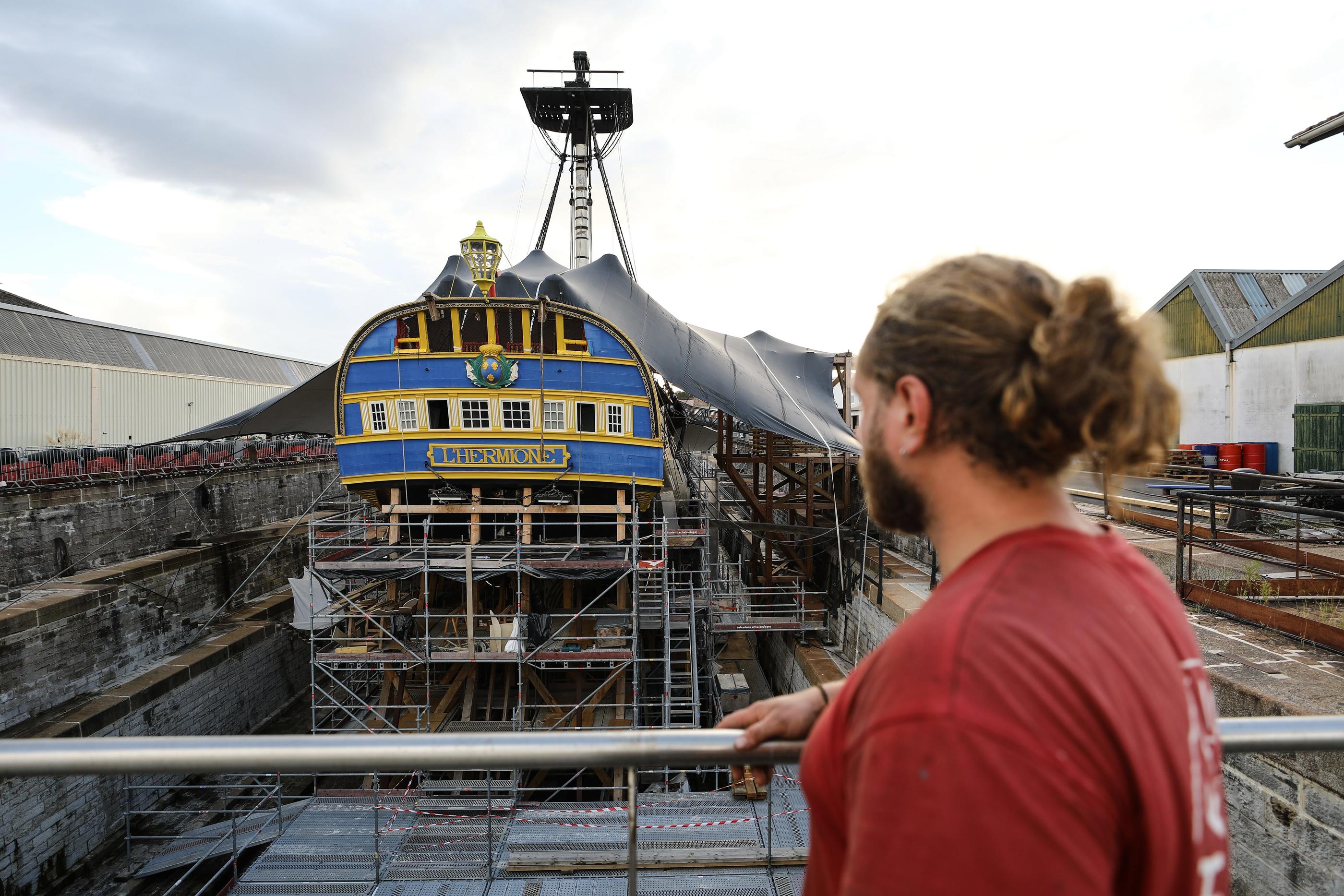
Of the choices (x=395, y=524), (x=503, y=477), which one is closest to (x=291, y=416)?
(x=395, y=524)

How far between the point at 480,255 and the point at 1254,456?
1988 centimetres

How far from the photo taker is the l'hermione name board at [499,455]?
36.8ft

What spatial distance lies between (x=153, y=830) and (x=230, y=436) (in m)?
7.51

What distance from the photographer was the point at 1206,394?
21.3m

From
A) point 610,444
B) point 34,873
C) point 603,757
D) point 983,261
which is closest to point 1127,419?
point 983,261

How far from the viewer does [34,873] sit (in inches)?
367

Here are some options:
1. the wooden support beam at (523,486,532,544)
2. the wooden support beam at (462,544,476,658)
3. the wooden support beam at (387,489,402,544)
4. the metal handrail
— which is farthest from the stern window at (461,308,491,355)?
the metal handrail

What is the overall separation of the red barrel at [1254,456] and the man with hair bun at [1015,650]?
22.5 metres

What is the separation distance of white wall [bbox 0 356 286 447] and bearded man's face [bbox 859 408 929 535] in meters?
22.1

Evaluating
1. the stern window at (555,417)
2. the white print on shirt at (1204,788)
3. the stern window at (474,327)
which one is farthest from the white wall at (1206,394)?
the white print on shirt at (1204,788)

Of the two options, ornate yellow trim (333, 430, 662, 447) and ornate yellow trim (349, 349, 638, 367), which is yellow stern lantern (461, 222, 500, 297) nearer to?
ornate yellow trim (349, 349, 638, 367)

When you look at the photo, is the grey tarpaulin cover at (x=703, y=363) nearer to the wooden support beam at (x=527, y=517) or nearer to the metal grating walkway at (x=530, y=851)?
the wooden support beam at (x=527, y=517)

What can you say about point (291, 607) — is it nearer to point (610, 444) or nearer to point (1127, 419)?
point (610, 444)

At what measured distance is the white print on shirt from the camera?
0.70m
